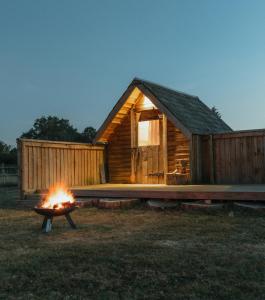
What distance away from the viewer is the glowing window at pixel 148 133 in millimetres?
15022

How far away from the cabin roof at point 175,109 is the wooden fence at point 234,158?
0.76 metres

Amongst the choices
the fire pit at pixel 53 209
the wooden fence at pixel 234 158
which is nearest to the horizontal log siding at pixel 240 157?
the wooden fence at pixel 234 158

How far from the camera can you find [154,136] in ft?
49.3

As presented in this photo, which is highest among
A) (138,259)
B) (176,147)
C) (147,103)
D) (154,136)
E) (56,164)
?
Answer: (147,103)

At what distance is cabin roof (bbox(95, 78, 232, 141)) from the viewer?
13578 mm

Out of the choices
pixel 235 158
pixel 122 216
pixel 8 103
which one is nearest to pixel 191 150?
pixel 235 158

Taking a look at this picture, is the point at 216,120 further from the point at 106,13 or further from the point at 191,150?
the point at 106,13

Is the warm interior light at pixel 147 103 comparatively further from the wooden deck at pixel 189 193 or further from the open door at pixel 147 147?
the wooden deck at pixel 189 193

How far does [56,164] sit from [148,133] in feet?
11.7

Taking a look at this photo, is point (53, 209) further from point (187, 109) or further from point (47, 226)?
point (187, 109)

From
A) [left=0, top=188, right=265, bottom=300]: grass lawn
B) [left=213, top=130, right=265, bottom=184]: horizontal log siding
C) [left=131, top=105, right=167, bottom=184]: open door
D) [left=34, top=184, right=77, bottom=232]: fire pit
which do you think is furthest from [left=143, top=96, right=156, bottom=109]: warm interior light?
[left=34, top=184, right=77, bottom=232]: fire pit

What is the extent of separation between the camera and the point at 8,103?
48.6 metres

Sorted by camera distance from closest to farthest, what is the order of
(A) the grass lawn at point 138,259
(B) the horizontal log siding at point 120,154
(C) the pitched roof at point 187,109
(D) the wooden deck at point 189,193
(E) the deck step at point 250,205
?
(A) the grass lawn at point 138,259, (E) the deck step at point 250,205, (D) the wooden deck at point 189,193, (C) the pitched roof at point 187,109, (B) the horizontal log siding at point 120,154

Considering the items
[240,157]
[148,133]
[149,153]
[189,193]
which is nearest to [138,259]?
[189,193]
